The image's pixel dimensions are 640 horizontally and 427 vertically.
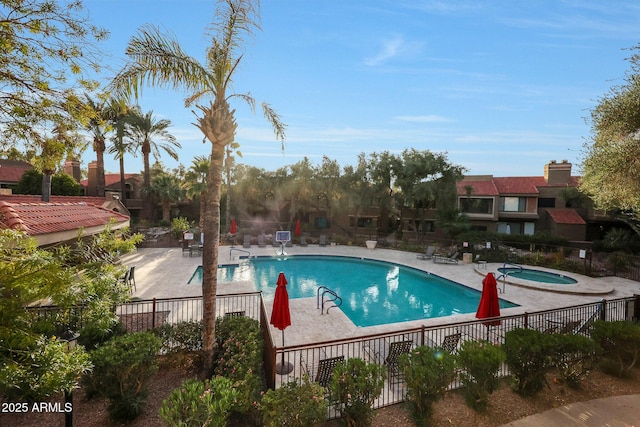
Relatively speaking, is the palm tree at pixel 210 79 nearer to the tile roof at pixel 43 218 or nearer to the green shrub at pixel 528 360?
the tile roof at pixel 43 218

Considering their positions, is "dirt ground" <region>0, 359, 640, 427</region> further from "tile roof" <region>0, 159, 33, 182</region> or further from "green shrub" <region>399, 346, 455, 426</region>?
"tile roof" <region>0, 159, 33, 182</region>

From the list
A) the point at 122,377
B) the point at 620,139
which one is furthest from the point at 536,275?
the point at 122,377

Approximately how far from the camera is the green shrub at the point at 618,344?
7253 mm

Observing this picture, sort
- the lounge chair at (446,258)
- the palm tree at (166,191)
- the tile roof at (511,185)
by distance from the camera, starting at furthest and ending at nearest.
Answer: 1. the palm tree at (166,191)
2. the tile roof at (511,185)
3. the lounge chair at (446,258)

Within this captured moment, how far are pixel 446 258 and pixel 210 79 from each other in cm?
2160

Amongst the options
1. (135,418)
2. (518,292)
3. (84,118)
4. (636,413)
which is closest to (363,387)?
(135,418)

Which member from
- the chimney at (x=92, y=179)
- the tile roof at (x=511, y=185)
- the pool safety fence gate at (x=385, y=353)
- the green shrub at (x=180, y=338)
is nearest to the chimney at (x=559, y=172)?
the tile roof at (x=511, y=185)

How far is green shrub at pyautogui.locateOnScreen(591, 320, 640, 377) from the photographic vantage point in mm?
7253

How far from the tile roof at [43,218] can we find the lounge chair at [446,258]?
21.3 metres

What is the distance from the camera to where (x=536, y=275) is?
791 inches

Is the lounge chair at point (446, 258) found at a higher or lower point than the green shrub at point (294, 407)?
lower

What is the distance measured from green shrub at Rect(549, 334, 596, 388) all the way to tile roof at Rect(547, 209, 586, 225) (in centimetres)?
2857

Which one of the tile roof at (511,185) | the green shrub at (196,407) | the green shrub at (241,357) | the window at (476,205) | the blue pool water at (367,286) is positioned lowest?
the blue pool water at (367,286)

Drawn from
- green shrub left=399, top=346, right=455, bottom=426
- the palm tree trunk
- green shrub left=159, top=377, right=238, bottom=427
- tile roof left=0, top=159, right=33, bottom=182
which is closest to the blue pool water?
green shrub left=399, top=346, right=455, bottom=426
